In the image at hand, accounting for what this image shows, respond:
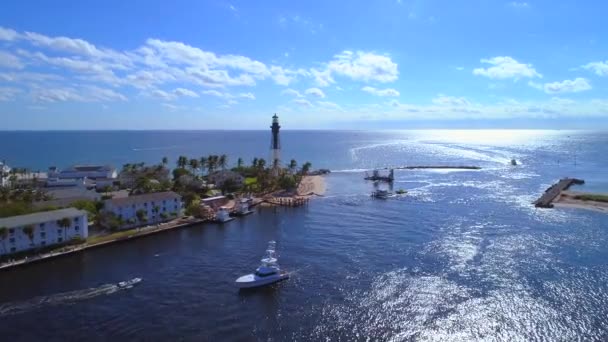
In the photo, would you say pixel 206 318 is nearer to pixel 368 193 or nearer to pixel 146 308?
pixel 146 308

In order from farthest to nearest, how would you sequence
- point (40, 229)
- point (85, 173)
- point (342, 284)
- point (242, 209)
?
point (85, 173)
point (242, 209)
point (40, 229)
point (342, 284)

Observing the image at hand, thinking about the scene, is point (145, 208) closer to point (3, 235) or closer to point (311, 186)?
point (3, 235)

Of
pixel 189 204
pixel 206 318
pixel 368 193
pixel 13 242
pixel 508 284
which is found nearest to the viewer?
pixel 206 318

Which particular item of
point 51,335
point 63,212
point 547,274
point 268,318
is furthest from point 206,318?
point 547,274

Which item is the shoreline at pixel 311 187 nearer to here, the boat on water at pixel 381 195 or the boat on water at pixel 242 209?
the boat on water at pixel 381 195

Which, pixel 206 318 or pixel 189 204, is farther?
pixel 189 204

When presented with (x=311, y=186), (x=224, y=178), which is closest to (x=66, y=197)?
(x=224, y=178)

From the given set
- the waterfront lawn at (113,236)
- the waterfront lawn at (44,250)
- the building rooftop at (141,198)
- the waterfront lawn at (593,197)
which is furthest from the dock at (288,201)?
the waterfront lawn at (593,197)
